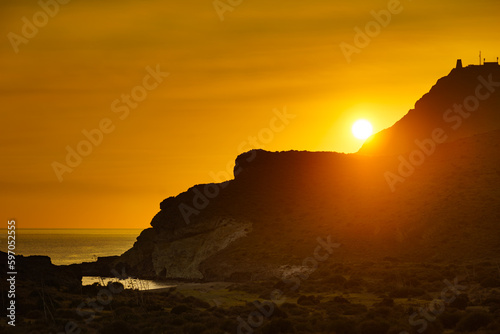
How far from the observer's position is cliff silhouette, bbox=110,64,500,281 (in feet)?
304

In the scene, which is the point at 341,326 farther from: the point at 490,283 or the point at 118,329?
the point at 490,283

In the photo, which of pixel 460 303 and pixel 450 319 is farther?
pixel 460 303

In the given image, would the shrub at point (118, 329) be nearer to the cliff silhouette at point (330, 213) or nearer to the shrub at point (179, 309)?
the shrub at point (179, 309)

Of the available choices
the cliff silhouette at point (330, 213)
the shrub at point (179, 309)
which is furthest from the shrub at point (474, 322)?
the cliff silhouette at point (330, 213)

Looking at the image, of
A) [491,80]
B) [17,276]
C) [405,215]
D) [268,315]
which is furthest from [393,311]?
[491,80]

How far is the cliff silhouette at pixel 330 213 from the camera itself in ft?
304

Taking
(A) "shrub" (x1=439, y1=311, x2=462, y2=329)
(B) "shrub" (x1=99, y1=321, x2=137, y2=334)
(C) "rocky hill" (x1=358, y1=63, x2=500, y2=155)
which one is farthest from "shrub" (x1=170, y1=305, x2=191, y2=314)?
(C) "rocky hill" (x1=358, y1=63, x2=500, y2=155)

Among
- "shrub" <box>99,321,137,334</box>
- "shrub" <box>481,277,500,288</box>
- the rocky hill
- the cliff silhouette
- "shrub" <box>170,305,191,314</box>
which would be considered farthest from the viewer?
the rocky hill

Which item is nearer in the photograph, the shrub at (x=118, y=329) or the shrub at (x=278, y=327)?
the shrub at (x=118, y=329)

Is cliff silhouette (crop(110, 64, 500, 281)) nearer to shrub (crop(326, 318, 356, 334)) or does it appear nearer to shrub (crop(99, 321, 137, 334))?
shrub (crop(326, 318, 356, 334))

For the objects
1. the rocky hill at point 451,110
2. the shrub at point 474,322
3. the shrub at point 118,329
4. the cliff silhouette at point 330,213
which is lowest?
the shrub at point 474,322

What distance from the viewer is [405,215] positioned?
4001 inches

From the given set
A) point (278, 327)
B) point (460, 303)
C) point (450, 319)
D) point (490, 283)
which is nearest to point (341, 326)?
point (278, 327)

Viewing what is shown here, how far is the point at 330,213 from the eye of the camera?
111 meters
